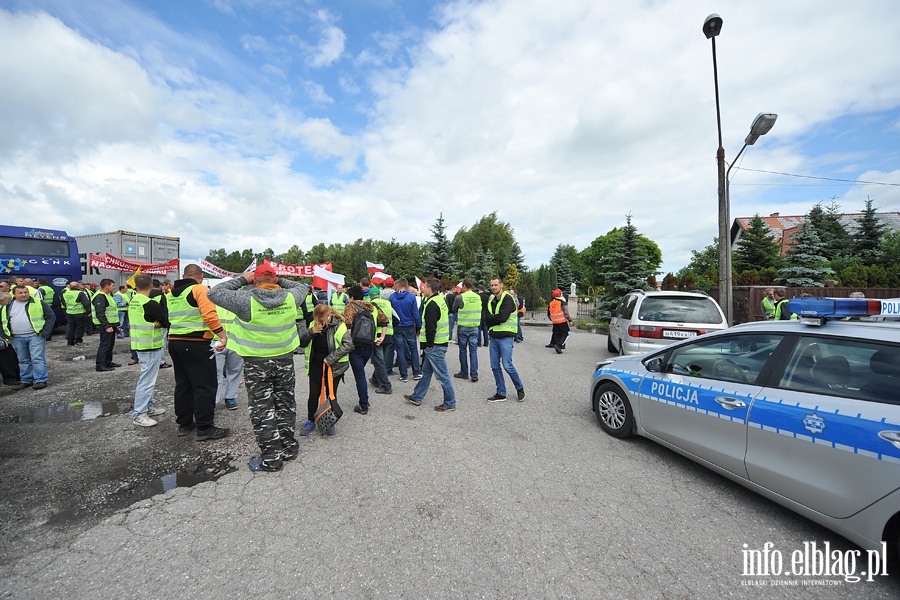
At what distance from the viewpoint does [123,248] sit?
17547 mm

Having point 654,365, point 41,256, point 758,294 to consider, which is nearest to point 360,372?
point 654,365

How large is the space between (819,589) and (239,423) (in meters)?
5.53

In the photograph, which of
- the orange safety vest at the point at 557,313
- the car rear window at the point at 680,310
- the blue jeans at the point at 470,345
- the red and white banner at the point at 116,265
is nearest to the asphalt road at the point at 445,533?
the blue jeans at the point at 470,345

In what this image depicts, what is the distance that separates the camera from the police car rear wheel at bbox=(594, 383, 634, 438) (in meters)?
4.30

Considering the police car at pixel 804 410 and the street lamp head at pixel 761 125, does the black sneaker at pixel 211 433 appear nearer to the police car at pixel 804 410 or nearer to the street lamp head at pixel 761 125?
the police car at pixel 804 410

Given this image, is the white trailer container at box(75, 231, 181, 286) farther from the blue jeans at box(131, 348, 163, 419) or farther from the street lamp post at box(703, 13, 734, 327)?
the street lamp post at box(703, 13, 734, 327)

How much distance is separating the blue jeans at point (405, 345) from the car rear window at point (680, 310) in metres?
4.11

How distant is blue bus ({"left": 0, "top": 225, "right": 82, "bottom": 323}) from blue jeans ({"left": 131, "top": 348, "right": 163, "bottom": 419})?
1188 cm

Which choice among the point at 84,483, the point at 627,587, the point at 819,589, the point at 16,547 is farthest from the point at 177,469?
the point at 819,589

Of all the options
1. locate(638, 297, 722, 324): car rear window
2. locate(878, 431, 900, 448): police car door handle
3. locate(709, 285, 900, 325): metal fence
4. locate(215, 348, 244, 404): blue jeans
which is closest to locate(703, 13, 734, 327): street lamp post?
locate(638, 297, 722, 324): car rear window

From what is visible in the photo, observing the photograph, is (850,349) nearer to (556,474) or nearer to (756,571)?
(756,571)

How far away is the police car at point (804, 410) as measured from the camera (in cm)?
230

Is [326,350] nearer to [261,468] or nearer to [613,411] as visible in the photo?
[261,468]

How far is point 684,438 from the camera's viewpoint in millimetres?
3551
